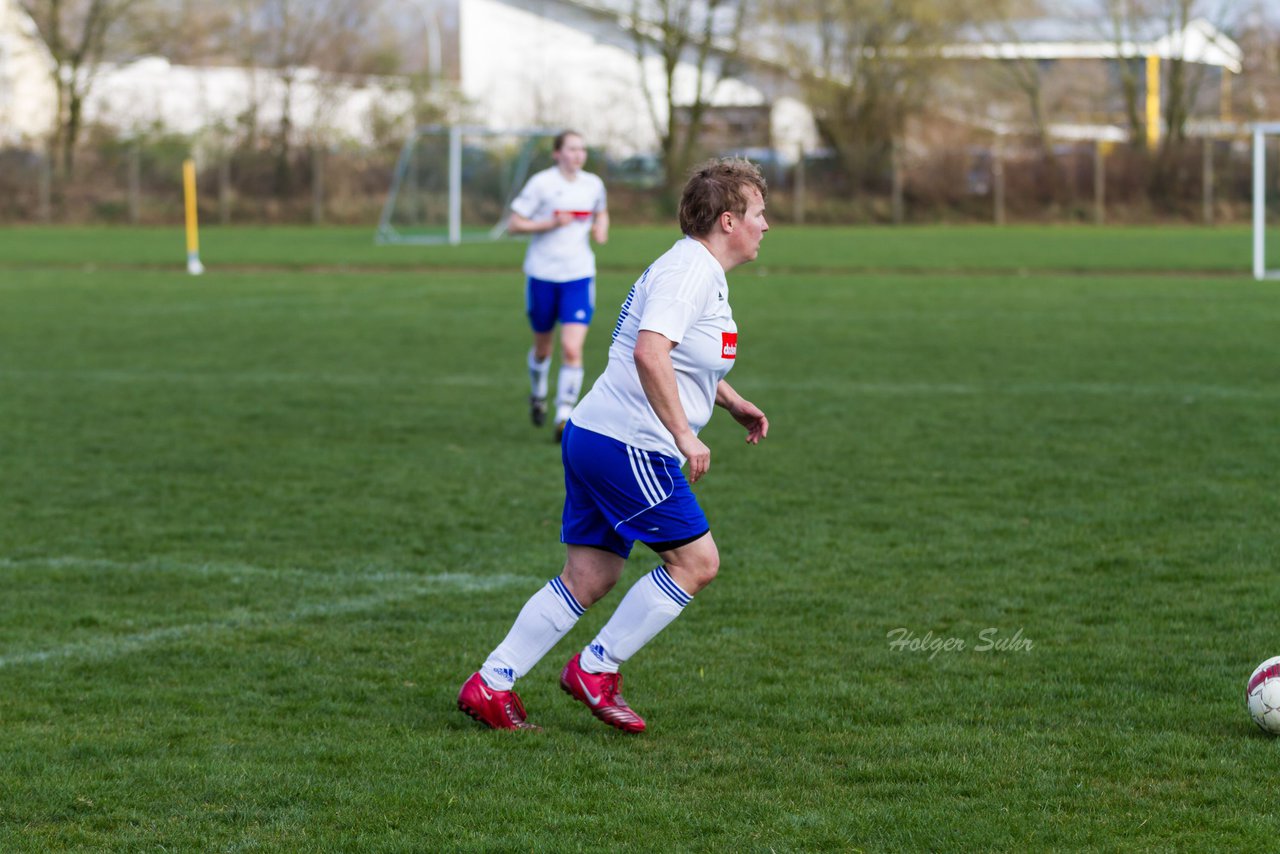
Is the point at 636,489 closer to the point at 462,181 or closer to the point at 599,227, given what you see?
the point at 599,227

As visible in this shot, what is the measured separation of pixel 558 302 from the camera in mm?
10789

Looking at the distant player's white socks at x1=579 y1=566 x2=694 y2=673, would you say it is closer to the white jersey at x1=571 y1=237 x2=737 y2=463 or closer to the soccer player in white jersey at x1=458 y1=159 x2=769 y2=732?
the soccer player in white jersey at x1=458 y1=159 x2=769 y2=732

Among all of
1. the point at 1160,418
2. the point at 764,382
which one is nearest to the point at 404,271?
the point at 764,382

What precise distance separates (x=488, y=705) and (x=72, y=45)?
146 feet

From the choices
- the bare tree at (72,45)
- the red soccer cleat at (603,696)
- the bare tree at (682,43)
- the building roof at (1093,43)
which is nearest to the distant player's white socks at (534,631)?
the red soccer cleat at (603,696)

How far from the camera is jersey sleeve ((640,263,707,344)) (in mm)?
4160

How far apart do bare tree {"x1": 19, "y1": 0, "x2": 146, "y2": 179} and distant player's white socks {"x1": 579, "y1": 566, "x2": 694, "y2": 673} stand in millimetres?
42197

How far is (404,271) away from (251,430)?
16.0m

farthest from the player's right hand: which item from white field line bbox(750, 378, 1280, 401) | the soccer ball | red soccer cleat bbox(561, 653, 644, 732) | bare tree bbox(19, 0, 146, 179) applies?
bare tree bbox(19, 0, 146, 179)

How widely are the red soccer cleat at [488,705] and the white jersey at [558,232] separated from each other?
6344 mm

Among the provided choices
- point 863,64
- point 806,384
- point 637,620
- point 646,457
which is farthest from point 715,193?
point 863,64

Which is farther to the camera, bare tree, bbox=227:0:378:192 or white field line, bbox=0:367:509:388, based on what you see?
bare tree, bbox=227:0:378:192

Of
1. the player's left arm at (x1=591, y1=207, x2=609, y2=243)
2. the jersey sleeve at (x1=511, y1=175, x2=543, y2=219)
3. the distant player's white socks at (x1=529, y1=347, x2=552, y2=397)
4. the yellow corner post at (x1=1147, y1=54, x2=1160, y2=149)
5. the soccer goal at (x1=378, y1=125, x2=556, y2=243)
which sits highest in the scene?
the yellow corner post at (x1=1147, y1=54, x2=1160, y2=149)

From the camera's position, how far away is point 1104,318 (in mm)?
17594
